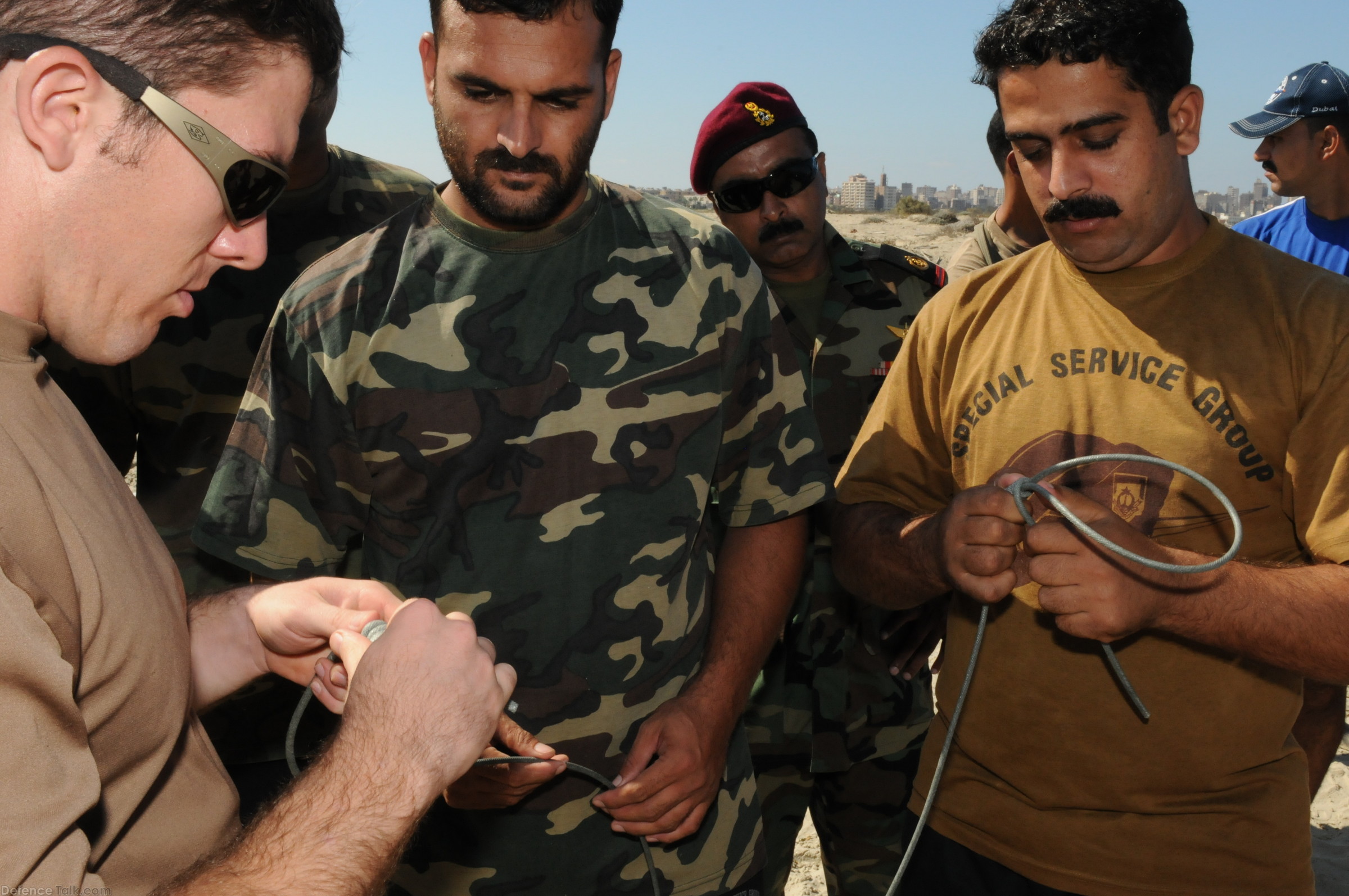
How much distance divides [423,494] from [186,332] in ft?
5.14

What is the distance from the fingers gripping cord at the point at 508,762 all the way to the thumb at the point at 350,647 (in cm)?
2

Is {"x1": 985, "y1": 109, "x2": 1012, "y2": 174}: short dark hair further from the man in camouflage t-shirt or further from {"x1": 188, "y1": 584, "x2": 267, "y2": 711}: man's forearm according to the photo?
{"x1": 188, "y1": 584, "x2": 267, "y2": 711}: man's forearm

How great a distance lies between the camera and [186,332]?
3361 millimetres

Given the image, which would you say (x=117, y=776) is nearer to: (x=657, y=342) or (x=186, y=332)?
(x=657, y=342)

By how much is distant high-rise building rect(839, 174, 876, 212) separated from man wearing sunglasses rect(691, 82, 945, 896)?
278 feet

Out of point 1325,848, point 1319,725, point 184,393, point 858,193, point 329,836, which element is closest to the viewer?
point 329,836

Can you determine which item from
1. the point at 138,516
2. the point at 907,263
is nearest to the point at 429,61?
the point at 138,516

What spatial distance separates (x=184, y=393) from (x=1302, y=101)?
6005 millimetres

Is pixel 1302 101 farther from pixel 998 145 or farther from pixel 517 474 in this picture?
pixel 517 474

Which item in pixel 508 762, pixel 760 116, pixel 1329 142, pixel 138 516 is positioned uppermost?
pixel 1329 142

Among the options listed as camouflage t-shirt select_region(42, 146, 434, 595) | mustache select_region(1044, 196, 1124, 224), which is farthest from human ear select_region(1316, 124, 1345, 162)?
camouflage t-shirt select_region(42, 146, 434, 595)

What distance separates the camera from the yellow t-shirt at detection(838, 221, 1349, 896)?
7.02 ft

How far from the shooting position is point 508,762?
2115 mm

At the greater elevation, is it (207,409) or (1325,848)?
(207,409)
